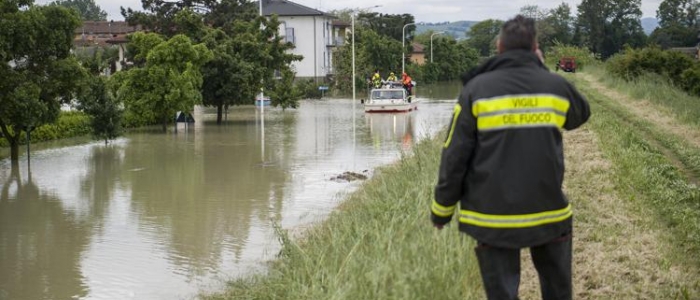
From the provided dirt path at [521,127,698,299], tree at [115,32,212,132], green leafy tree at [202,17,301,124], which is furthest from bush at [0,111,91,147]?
dirt path at [521,127,698,299]

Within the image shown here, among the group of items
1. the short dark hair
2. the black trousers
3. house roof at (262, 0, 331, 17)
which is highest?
house roof at (262, 0, 331, 17)

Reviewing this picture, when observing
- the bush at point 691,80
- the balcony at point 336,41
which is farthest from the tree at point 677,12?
the bush at point 691,80

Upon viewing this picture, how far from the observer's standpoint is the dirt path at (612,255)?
6.91 meters

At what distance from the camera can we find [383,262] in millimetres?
6047

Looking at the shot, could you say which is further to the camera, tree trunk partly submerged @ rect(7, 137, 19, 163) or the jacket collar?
tree trunk partly submerged @ rect(7, 137, 19, 163)

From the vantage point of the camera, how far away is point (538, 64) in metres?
5.06

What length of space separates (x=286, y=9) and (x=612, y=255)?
6861 cm

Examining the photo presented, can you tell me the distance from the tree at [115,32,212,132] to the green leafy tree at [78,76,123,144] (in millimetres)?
4382

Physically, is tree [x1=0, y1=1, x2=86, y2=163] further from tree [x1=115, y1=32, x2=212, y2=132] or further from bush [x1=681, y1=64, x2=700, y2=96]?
bush [x1=681, y1=64, x2=700, y2=96]

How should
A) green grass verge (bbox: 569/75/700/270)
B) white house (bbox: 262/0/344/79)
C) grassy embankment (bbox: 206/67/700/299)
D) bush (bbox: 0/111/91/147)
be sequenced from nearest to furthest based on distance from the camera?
grassy embankment (bbox: 206/67/700/299) → green grass verge (bbox: 569/75/700/270) → bush (bbox: 0/111/91/147) → white house (bbox: 262/0/344/79)

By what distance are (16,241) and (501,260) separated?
33.9 ft

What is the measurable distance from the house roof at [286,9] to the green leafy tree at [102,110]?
46.0 m

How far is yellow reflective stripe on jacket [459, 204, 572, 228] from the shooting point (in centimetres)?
486

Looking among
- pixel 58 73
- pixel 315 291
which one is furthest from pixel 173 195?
pixel 315 291
